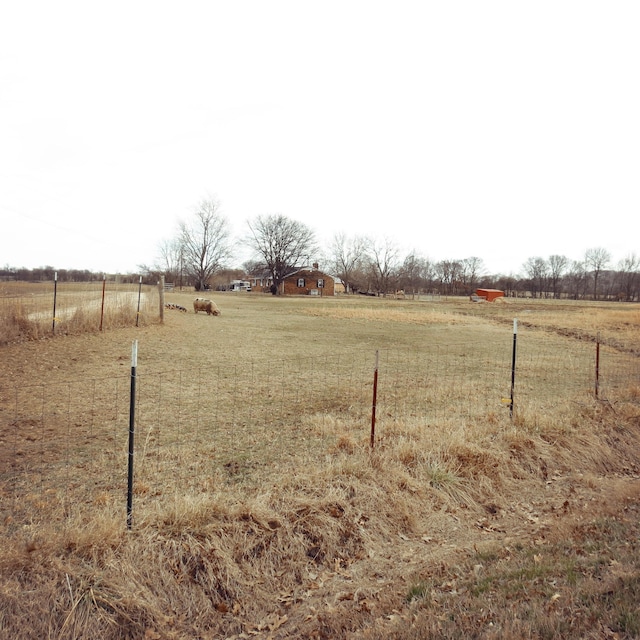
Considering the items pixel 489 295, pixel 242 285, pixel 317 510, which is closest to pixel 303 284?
pixel 489 295

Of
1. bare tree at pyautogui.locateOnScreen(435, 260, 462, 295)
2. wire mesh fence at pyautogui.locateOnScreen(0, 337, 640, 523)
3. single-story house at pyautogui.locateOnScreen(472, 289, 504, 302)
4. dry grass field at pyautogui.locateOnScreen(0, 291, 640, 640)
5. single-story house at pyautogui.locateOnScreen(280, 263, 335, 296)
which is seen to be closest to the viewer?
dry grass field at pyautogui.locateOnScreen(0, 291, 640, 640)

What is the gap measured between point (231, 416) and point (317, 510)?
124 inches

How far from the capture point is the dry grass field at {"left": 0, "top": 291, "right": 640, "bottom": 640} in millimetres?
3182

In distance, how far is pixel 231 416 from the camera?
7262mm

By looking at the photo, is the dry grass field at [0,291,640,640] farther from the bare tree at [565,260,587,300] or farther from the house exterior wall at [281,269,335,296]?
the bare tree at [565,260,587,300]

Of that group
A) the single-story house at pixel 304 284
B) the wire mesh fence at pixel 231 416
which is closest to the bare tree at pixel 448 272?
the single-story house at pixel 304 284

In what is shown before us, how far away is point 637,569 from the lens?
3387mm

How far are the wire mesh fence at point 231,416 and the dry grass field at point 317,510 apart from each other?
0.14ft

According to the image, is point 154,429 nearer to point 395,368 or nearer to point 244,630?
point 244,630

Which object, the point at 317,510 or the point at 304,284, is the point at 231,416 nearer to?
the point at 317,510

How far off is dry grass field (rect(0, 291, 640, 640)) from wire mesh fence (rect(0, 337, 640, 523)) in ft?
0.14

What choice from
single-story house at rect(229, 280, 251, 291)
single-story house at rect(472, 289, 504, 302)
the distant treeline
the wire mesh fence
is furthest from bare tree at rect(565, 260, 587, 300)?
the wire mesh fence

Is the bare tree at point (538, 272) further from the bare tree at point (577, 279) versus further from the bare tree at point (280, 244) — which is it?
the bare tree at point (280, 244)

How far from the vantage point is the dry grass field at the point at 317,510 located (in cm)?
318
